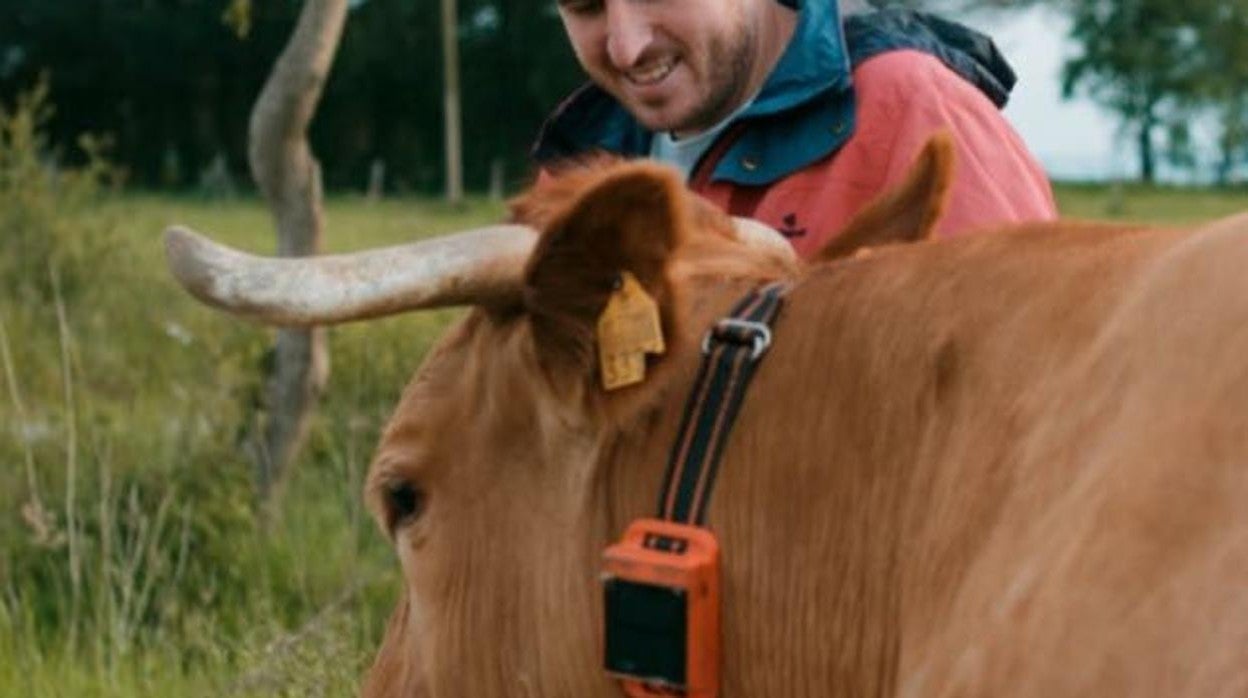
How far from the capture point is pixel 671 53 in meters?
4.77

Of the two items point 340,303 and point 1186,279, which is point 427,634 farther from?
point 1186,279

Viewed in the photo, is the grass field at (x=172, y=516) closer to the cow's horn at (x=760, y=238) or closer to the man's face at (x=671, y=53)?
the man's face at (x=671, y=53)

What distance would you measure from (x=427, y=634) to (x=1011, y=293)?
1.12m

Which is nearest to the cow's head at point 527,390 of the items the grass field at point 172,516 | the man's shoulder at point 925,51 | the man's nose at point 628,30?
the man's nose at point 628,30

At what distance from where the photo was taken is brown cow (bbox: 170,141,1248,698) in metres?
2.73

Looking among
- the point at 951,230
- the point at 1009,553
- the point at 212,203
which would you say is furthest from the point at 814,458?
the point at 212,203

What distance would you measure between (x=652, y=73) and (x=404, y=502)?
4.02 feet

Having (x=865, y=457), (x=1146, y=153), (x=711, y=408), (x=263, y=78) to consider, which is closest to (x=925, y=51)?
(x=711, y=408)

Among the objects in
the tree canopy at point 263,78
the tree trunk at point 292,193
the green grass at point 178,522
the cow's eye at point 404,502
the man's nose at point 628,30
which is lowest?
the tree canopy at point 263,78

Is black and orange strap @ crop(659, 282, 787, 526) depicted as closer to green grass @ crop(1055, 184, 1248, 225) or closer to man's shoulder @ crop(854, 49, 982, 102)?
man's shoulder @ crop(854, 49, 982, 102)

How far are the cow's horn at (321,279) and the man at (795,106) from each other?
127cm

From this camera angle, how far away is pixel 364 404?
36.6 ft

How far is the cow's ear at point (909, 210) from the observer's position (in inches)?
149

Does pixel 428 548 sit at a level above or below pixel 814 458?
below
